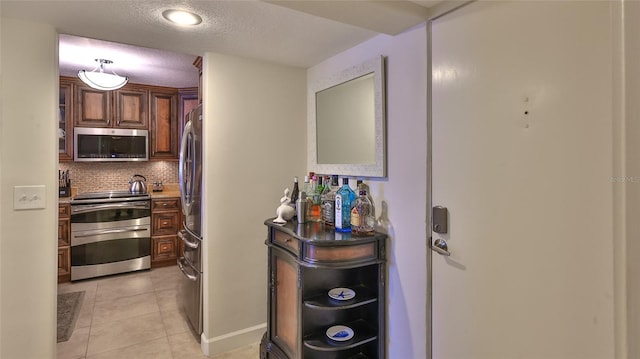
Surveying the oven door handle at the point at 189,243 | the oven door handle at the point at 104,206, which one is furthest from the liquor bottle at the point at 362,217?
the oven door handle at the point at 104,206

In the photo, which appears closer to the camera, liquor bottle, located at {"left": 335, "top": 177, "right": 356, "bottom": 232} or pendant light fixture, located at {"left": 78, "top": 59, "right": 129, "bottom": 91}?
liquor bottle, located at {"left": 335, "top": 177, "right": 356, "bottom": 232}

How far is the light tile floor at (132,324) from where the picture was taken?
2.28 metres

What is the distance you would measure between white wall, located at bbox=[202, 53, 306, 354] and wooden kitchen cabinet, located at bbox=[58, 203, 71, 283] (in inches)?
92.0

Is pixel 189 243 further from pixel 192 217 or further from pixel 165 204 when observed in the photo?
pixel 165 204

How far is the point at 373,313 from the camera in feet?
6.12

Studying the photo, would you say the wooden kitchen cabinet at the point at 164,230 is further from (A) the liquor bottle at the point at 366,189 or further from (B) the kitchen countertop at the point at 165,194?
(A) the liquor bottle at the point at 366,189

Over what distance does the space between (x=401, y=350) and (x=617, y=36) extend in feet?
5.17

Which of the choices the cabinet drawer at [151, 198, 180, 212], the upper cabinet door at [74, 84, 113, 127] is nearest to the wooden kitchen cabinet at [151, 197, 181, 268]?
the cabinet drawer at [151, 198, 180, 212]

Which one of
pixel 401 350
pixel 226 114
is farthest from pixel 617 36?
pixel 226 114

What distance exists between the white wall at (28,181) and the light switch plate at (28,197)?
0.02m

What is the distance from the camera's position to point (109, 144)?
3965 millimetres

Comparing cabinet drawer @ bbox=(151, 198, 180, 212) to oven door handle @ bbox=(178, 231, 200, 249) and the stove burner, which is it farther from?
oven door handle @ bbox=(178, 231, 200, 249)

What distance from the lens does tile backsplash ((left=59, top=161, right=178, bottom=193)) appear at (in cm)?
405

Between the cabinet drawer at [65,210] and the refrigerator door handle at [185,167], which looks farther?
the cabinet drawer at [65,210]
